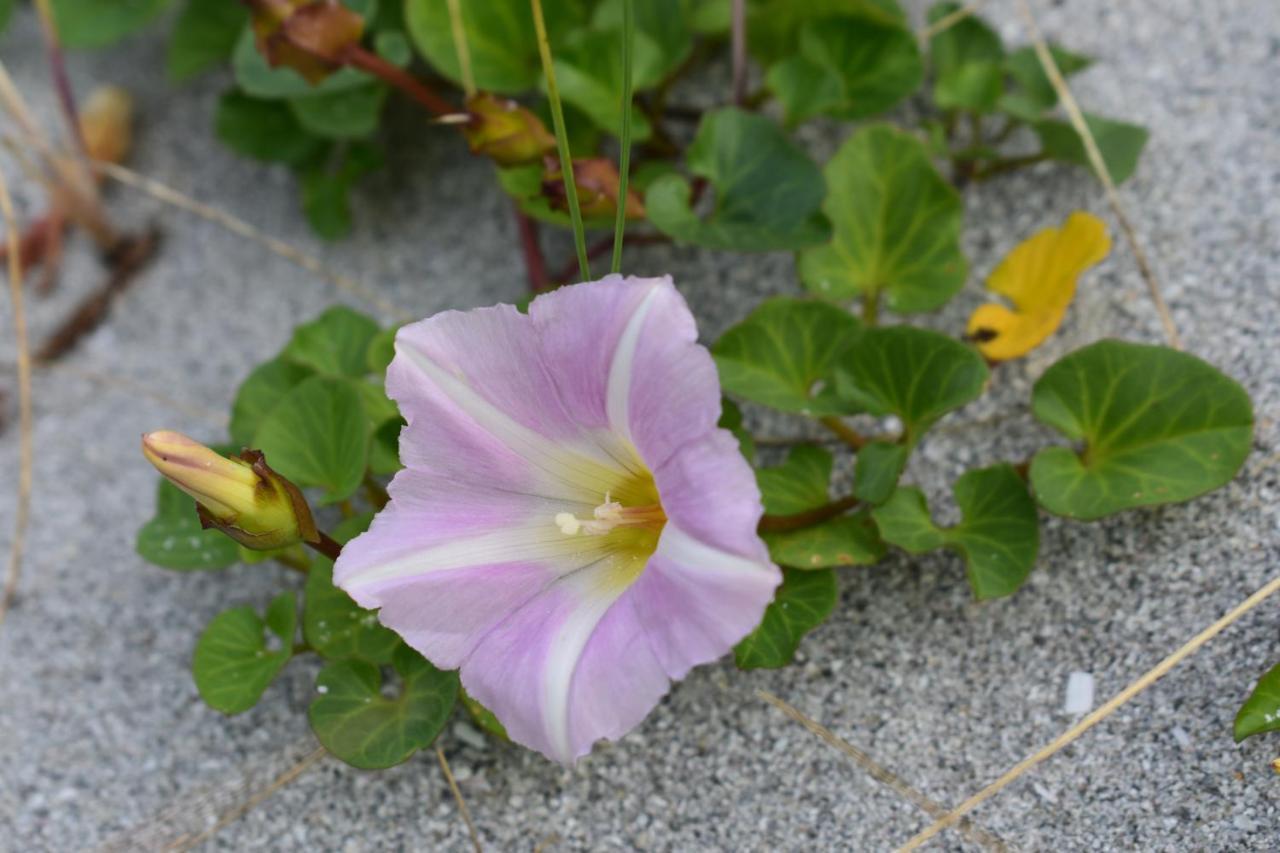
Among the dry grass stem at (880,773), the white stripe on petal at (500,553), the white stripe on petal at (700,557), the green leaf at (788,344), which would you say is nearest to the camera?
the white stripe on petal at (700,557)

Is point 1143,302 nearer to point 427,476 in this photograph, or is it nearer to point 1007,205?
point 1007,205

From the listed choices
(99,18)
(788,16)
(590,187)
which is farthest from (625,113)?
(99,18)

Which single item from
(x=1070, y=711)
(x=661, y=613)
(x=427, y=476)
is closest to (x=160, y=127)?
(x=427, y=476)

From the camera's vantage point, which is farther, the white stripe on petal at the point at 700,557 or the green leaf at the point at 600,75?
the green leaf at the point at 600,75

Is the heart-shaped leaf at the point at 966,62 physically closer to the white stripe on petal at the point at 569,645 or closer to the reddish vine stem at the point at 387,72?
the reddish vine stem at the point at 387,72

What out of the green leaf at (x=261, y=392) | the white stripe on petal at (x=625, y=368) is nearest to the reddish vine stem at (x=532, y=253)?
the green leaf at (x=261, y=392)

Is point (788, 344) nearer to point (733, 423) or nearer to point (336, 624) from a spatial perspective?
point (733, 423)

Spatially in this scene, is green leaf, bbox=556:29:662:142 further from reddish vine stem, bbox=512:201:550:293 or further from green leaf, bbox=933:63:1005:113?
green leaf, bbox=933:63:1005:113
